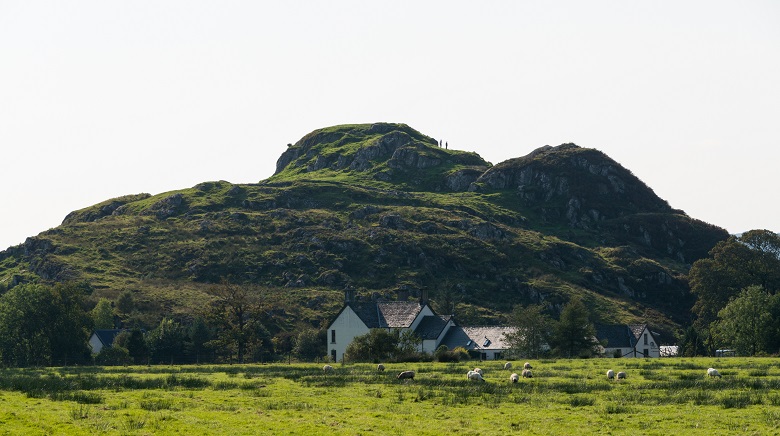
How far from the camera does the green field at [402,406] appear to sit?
2970 centimetres

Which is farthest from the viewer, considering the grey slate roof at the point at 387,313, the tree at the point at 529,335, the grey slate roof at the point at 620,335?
the grey slate roof at the point at 620,335

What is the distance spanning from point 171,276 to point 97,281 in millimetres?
14779

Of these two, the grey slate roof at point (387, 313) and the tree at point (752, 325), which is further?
the grey slate roof at point (387, 313)

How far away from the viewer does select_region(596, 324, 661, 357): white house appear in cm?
11700

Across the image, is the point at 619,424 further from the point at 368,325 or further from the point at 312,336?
the point at 312,336

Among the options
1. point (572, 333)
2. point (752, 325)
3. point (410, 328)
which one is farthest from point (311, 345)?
point (752, 325)

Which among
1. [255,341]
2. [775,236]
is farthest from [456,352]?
[775,236]

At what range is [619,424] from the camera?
30.3 metres

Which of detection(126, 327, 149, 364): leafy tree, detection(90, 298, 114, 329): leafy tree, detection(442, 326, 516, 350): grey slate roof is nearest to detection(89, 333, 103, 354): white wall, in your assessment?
detection(90, 298, 114, 329): leafy tree

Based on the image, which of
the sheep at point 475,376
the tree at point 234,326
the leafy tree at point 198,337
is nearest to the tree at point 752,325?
the sheep at point 475,376

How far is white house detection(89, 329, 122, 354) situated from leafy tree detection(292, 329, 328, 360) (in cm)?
2585

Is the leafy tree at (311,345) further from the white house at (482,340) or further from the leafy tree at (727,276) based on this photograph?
the leafy tree at (727,276)

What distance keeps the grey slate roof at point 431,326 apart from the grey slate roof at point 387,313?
1749 millimetres

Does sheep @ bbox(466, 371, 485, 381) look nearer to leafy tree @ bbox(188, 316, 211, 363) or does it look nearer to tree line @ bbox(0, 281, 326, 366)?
tree line @ bbox(0, 281, 326, 366)
